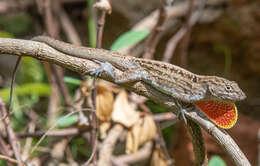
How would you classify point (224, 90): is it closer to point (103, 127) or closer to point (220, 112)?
point (220, 112)

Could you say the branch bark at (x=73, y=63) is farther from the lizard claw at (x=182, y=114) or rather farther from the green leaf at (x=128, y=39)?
the green leaf at (x=128, y=39)

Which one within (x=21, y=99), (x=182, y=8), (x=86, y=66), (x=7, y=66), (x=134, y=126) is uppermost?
(x=182, y=8)

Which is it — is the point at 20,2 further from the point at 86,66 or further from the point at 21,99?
the point at 86,66

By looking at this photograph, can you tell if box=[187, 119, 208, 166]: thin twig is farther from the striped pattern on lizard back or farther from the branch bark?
the striped pattern on lizard back

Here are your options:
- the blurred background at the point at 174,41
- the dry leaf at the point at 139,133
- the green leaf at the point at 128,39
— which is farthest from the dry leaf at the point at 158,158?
the green leaf at the point at 128,39

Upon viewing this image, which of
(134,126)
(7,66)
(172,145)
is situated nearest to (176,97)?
(134,126)

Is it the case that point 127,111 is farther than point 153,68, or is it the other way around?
point 127,111

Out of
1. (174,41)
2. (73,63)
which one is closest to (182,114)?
(73,63)
